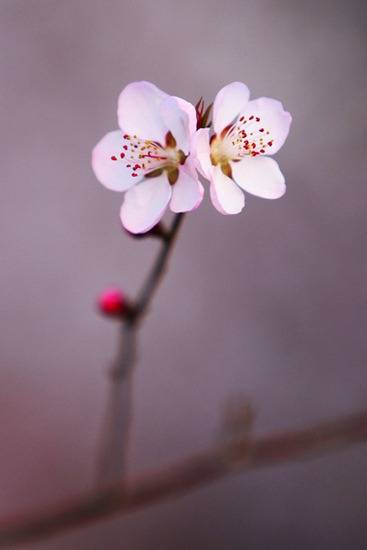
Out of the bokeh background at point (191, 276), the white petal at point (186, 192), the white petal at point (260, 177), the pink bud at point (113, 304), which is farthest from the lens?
the bokeh background at point (191, 276)

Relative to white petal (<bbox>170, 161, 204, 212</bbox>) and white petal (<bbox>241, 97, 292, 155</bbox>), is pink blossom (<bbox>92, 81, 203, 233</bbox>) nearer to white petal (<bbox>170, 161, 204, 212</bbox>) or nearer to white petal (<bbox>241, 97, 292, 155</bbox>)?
white petal (<bbox>170, 161, 204, 212</bbox>)

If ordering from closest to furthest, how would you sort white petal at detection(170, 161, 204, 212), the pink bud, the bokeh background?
white petal at detection(170, 161, 204, 212) → the pink bud → the bokeh background

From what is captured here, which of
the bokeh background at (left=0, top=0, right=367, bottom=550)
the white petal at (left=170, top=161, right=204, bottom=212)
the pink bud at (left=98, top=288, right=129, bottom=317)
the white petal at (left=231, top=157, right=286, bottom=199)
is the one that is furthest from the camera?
the bokeh background at (left=0, top=0, right=367, bottom=550)

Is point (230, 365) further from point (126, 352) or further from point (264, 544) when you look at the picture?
point (126, 352)

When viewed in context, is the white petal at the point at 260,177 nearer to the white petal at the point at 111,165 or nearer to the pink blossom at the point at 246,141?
the pink blossom at the point at 246,141

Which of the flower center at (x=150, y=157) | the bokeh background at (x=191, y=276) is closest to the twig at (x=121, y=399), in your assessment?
the flower center at (x=150, y=157)

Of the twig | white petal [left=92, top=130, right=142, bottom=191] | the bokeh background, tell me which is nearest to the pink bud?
the twig

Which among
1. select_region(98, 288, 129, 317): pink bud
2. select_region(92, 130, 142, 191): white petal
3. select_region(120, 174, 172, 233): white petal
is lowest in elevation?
select_region(98, 288, 129, 317): pink bud

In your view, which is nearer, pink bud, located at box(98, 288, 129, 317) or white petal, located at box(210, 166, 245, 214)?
white petal, located at box(210, 166, 245, 214)

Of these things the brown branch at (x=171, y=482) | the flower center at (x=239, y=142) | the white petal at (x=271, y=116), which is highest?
the white petal at (x=271, y=116)
